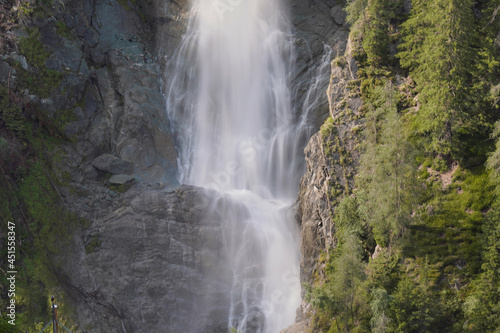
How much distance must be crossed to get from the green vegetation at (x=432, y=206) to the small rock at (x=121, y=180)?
55.6 ft

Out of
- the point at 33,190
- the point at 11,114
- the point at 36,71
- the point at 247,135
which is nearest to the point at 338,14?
the point at 247,135

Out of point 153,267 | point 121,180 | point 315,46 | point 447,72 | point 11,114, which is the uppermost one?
point 315,46

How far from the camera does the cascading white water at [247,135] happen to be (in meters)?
33.0

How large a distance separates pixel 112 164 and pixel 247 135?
1181 centimetres

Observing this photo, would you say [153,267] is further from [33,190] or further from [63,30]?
[63,30]

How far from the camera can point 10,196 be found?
3266 cm

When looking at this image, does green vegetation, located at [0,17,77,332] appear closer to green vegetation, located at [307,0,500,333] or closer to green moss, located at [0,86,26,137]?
green moss, located at [0,86,26,137]

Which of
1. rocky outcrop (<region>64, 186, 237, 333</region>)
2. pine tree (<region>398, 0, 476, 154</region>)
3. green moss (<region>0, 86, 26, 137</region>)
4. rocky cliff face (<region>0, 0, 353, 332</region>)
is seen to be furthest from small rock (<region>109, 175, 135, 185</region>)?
pine tree (<region>398, 0, 476, 154</region>)

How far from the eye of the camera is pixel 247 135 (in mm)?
40469

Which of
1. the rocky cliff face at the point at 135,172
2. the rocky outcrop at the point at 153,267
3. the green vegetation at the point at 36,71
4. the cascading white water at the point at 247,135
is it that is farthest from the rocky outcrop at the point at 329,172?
the green vegetation at the point at 36,71

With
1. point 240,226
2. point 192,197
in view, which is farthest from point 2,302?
point 240,226

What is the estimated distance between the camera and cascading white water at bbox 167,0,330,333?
33.0 m

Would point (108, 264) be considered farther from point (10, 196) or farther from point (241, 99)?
point (241, 99)

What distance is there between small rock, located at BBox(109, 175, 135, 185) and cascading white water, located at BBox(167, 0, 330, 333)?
15.9 feet
